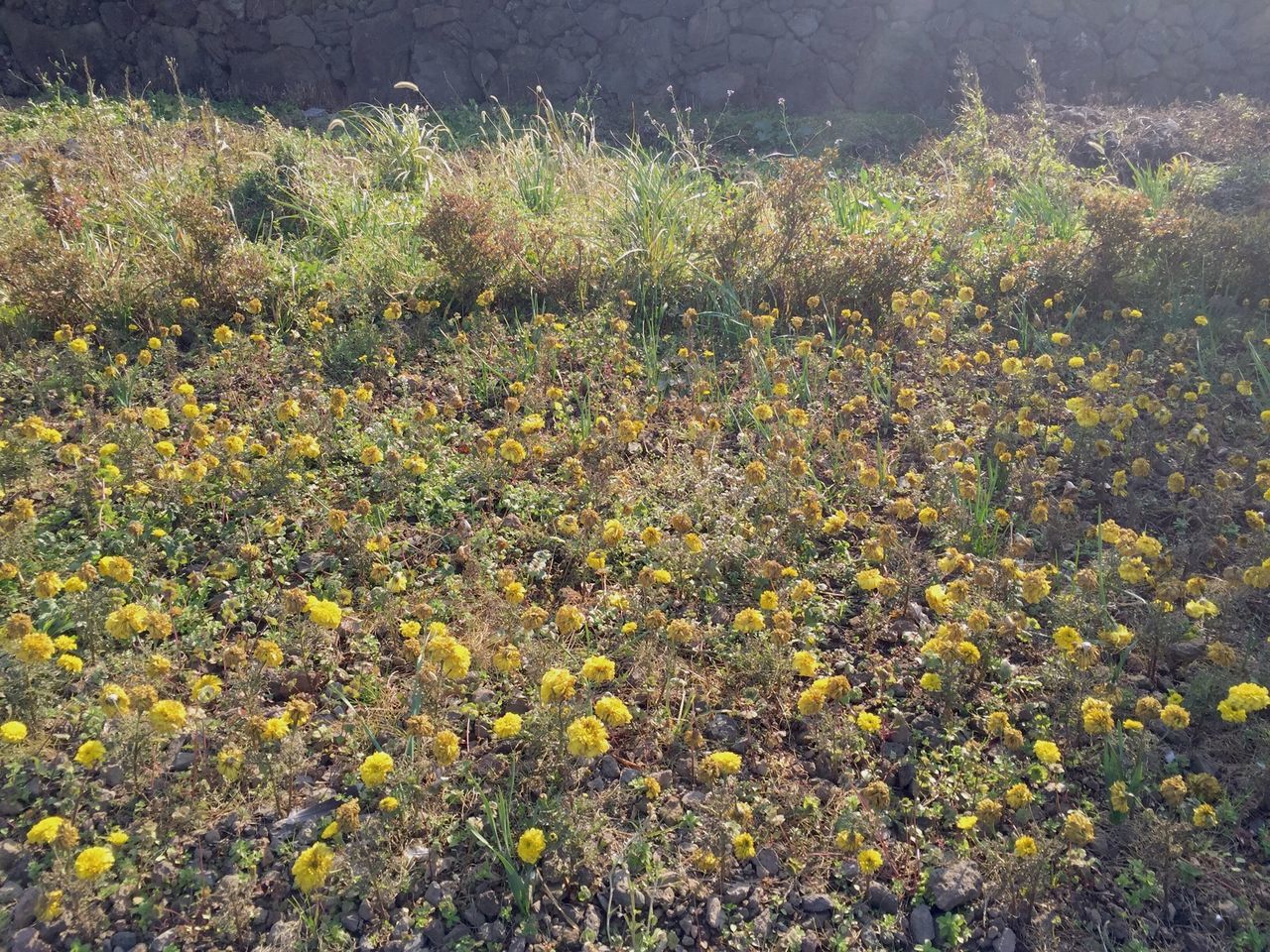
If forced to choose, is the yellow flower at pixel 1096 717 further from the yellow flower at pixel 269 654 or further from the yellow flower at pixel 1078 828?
the yellow flower at pixel 269 654

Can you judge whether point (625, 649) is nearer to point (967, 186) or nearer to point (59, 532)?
point (59, 532)

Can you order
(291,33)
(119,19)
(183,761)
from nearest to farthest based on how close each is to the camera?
1. (183,761)
2. (119,19)
3. (291,33)

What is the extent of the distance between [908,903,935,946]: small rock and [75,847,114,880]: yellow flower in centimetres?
171

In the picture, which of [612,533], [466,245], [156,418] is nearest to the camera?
[612,533]

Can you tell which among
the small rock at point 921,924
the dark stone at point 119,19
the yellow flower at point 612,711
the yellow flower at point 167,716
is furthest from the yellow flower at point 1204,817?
the dark stone at point 119,19

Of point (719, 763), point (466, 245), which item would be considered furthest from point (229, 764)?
point (466, 245)

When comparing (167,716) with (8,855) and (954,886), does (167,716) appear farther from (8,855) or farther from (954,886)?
(954,886)

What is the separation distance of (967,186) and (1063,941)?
5.49 metres

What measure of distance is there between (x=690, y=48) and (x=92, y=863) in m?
9.74

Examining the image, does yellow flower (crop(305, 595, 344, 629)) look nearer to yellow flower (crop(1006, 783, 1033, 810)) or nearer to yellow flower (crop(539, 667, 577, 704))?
yellow flower (crop(539, 667, 577, 704))

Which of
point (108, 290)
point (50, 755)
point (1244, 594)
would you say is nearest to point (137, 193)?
point (108, 290)

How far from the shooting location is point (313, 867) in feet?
6.56

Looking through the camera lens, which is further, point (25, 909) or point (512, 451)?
point (512, 451)

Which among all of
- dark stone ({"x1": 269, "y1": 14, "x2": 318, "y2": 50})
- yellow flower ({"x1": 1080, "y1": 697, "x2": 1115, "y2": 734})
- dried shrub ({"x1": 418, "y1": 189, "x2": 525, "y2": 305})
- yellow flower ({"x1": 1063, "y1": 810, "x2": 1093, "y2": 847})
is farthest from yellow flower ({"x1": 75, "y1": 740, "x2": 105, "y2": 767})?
dark stone ({"x1": 269, "y1": 14, "x2": 318, "y2": 50})
